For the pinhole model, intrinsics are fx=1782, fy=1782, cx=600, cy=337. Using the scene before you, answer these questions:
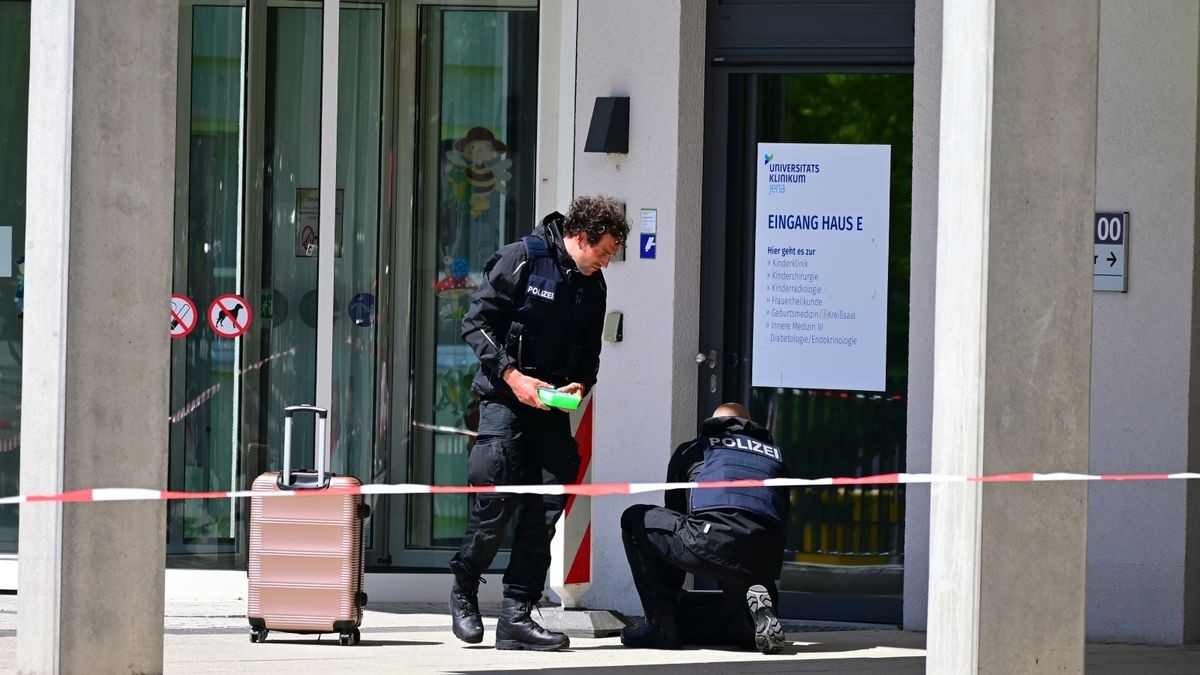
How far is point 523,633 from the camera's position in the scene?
7.32 m

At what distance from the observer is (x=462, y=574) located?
7.33 meters

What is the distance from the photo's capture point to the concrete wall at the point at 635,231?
8.28m

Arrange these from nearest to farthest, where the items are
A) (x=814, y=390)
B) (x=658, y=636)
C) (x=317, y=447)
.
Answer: (x=317, y=447), (x=658, y=636), (x=814, y=390)

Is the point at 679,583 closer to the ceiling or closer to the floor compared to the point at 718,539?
closer to the floor

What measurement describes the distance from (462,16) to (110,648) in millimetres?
4013

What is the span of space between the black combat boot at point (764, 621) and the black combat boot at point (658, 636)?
33 centimetres

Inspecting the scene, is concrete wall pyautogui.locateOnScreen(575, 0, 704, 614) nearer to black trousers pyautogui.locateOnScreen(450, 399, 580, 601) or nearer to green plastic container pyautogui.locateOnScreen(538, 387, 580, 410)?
black trousers pyautogui.locateOnScreen(450, 399, 580, 601)

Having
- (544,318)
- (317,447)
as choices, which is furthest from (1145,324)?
(317,447)

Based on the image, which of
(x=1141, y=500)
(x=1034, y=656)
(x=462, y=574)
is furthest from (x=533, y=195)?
(x=1034, y=656)

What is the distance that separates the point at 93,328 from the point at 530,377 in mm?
1896

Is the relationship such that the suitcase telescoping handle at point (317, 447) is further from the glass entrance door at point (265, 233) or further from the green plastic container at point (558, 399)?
the glass entrance door at point (265, 233)

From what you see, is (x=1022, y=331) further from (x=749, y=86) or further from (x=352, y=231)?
(x=352, y=231)

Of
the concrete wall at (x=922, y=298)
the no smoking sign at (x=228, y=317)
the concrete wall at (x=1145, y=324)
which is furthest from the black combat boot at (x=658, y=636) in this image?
the no smoking sign at (x=228, y=317)

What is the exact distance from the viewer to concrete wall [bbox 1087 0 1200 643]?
306 inches
